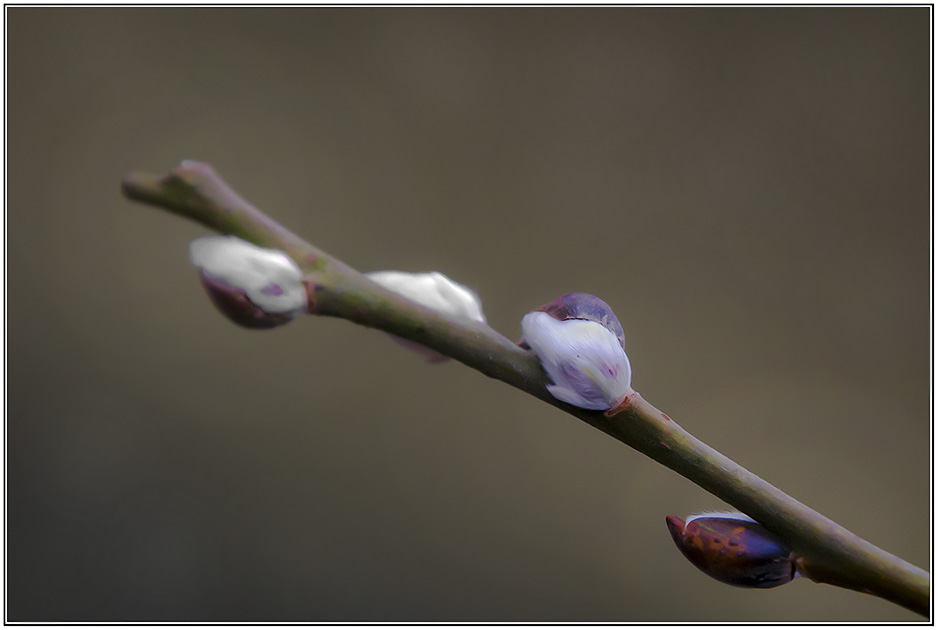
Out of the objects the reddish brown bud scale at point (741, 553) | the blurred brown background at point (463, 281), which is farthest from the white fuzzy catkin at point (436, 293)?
the blurred brown background at point (463, 281)

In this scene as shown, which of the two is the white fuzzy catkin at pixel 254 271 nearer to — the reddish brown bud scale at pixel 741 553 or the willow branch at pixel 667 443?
the willow branch at pixel 667 443

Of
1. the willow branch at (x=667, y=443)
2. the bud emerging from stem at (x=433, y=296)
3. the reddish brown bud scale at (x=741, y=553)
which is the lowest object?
the reddish brown bud scale at (x=741, y=553)

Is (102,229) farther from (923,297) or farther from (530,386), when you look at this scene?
(923,297)

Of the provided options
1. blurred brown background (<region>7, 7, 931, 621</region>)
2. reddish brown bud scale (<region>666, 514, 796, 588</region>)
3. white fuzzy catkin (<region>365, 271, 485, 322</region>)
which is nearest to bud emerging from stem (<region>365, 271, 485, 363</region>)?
white fuzzy catkin (<region>365, 271, 485, 322</region>)

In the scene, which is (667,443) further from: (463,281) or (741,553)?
(463,281)

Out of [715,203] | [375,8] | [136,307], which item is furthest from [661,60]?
[136,307]

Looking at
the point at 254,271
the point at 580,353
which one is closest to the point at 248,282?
the point at 254,271
